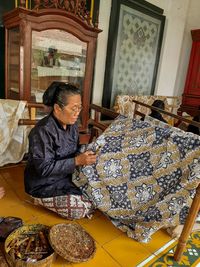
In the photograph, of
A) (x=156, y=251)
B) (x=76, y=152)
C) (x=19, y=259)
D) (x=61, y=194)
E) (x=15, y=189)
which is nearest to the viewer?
(x=19, y=259)

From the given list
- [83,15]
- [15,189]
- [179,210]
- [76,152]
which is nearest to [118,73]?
[83,15]

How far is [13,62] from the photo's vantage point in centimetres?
212

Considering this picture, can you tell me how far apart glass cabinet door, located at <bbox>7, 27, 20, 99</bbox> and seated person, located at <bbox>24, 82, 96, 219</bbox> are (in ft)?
2.68

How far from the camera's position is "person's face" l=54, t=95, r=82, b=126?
140 centimetres

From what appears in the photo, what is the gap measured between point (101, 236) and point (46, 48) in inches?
67.6

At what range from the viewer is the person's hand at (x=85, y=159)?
1473mm

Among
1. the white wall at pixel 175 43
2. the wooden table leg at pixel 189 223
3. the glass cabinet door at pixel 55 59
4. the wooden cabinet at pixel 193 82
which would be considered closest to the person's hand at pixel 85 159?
the wooden table leg at pixel 189 223

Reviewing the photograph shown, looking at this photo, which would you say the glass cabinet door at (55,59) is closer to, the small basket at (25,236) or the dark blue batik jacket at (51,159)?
the dark blue batik jacket at (51,159)

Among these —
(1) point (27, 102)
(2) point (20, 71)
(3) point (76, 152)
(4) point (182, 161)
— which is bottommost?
(3) point (76, 152)

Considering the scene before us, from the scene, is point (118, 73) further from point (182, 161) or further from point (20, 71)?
point (182, 161)

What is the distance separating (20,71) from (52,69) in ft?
1.34

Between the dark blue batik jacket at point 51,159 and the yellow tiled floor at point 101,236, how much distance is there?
17cm

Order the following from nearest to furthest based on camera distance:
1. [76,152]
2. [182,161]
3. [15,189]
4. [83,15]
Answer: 1. [182,161]
2. [76,152]
3. [15,189]
4. [83,15]

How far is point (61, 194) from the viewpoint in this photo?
1527 mm
